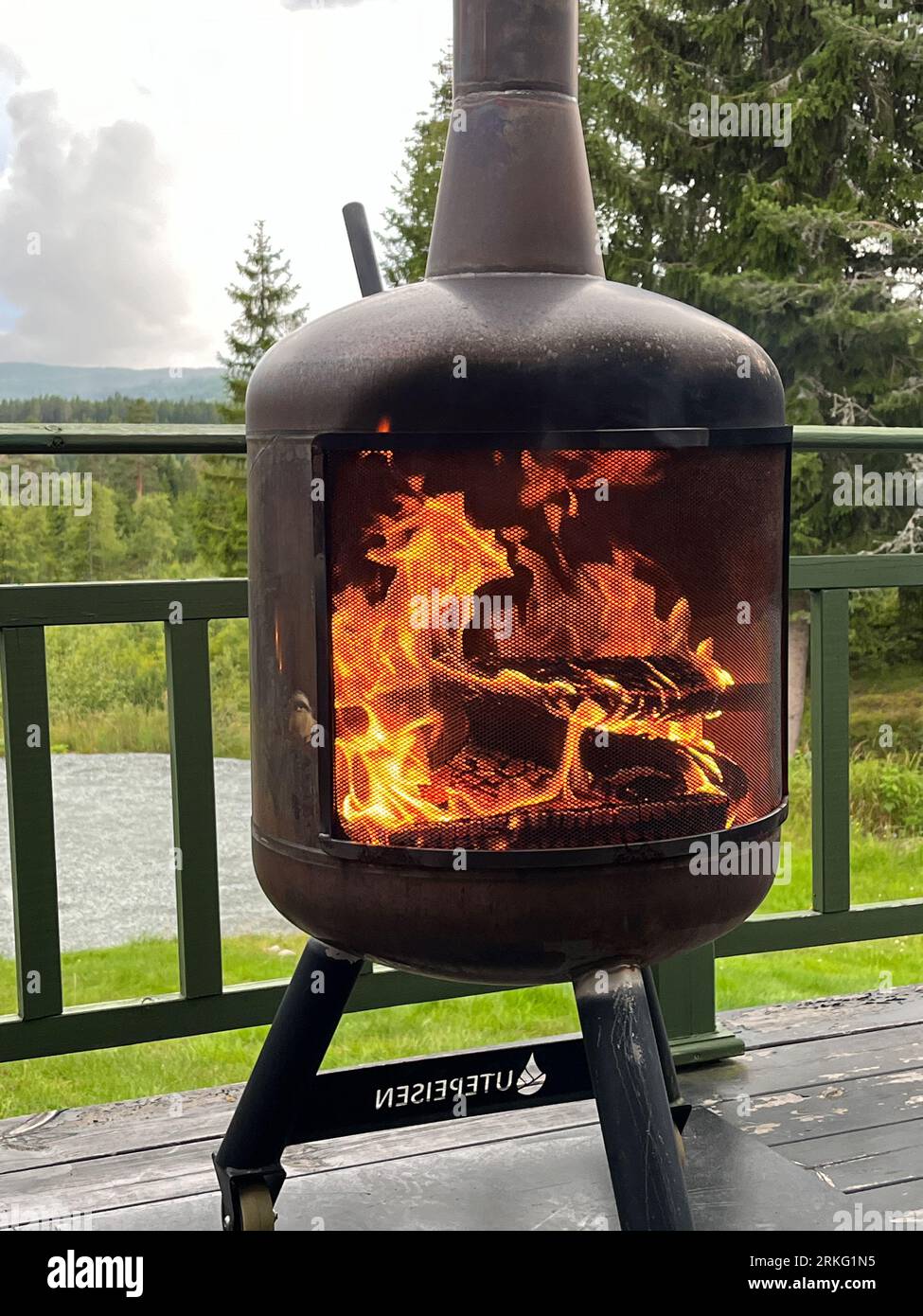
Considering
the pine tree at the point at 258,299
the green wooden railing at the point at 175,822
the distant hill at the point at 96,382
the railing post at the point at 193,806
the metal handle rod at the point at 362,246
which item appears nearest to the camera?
the metal handle rod at the point at 362,246

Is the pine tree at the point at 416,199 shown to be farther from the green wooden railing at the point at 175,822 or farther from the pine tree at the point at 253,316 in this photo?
the green wooden railing at the point at 175,822

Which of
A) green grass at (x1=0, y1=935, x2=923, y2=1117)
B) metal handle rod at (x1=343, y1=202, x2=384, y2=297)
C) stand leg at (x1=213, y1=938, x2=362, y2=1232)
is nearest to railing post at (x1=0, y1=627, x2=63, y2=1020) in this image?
stand leg at (x1=213, y1=938, x2=362, y2=1232)

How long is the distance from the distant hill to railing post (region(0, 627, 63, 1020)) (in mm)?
12601

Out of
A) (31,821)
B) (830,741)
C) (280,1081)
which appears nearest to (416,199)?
(830,741)

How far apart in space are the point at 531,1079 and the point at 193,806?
2.20ft

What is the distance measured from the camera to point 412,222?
13.2 meters

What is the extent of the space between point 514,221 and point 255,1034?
5301 millimetres

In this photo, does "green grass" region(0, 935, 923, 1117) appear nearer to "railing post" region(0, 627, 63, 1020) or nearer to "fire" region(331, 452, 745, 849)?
"railing post" region(0, 627, 63, 1020)

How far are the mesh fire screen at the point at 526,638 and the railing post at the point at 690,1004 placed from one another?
95 centimetres

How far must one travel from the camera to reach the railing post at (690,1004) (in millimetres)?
2482

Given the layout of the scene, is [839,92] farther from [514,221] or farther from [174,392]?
[514,221]

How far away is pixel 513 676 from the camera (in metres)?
1.52

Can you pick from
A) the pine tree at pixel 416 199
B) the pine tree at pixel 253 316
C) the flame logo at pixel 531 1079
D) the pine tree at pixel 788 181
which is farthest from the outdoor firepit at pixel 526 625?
the pine tree at pixel 253 316

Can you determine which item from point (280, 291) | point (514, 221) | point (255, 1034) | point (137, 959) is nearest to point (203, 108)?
point (280, 291)
